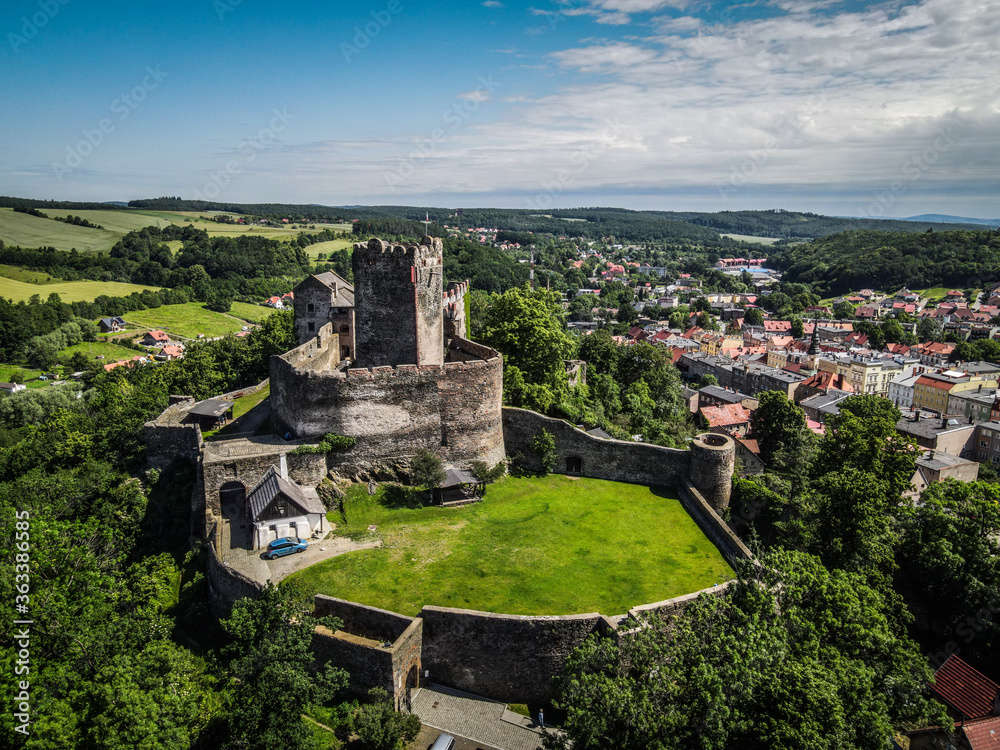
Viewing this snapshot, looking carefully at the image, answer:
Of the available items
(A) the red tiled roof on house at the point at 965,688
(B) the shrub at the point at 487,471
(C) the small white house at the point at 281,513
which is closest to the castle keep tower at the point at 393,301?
(B) the shrub at the point at 487,471

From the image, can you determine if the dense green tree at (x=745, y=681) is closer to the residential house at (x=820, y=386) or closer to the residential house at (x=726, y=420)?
the residential house at (x=726, y=420)

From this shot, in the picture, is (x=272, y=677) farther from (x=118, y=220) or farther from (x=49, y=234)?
(x=118, y=220)

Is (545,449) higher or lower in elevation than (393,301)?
lower

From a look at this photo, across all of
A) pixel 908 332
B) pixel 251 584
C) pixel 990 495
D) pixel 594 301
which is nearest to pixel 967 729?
pixel 990 495

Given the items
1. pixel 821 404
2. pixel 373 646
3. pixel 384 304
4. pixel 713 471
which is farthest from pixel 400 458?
pixel 821 404

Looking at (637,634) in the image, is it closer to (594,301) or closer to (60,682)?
(60,682)
